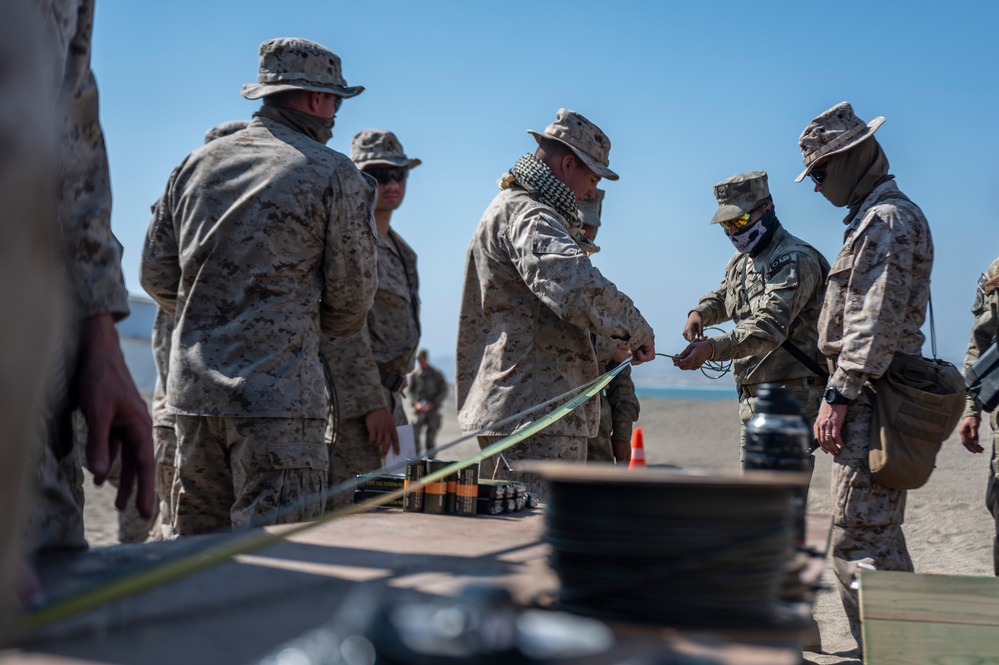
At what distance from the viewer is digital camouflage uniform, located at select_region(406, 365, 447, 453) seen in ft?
75.3

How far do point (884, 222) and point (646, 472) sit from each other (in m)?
4.41

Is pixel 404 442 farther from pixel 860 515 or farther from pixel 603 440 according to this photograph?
pixel 860 515

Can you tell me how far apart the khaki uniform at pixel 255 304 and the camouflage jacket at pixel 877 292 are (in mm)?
2720

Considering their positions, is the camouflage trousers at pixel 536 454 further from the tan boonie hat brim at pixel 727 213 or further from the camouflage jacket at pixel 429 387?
the camouflage jacket at pixel 429 387

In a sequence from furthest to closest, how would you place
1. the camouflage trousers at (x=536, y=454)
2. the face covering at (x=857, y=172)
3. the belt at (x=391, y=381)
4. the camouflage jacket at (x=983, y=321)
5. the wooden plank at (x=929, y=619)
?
the camouflage jacket at (x=983, y=321)
the belt at (x=391, y=381)
the face covering at (x=857, y=172)
the camouflage trousers at (x=536, y=454)
the wooden plank at (x=929, y=619)

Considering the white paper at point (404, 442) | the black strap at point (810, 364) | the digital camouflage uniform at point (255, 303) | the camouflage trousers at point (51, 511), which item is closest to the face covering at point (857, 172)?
the black strap at point (810, 364)

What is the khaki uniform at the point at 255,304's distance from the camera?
4363 millimetres

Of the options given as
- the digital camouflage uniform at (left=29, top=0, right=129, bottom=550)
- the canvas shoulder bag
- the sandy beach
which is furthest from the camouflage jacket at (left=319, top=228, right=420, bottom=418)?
the digital camouflage uniform at (left=29, top=0, right=129, bottom=550)

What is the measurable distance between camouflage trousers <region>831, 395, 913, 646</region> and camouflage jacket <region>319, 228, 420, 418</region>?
2.78 meters

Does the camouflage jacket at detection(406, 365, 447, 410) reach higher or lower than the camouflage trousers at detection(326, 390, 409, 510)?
higher

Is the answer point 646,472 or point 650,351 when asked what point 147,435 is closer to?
point 646,472

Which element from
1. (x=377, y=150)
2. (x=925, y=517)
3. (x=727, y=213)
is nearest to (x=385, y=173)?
(x=377, y=150)

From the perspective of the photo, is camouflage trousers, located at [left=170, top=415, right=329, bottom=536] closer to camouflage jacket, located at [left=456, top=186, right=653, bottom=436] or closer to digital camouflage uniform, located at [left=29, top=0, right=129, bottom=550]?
camouflage jacket, located at [left=456, top=186, right=653, bottom=436]

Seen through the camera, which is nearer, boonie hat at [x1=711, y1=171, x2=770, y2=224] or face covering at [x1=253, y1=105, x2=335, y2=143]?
face covering at [x1=253, y1=105, x2=335, y2=143]
